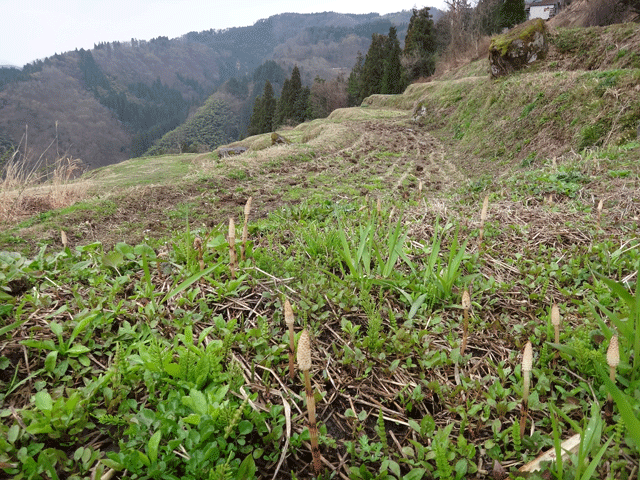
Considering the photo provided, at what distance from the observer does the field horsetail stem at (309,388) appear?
3.07 ft

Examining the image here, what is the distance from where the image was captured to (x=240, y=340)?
1636 mm

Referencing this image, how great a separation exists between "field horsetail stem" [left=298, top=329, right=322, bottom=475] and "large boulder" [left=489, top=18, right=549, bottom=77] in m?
14.5

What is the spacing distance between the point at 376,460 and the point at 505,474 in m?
0.43

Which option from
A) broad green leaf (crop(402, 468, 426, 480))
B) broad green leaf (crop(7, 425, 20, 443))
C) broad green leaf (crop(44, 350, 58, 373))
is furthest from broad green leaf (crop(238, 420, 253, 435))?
broad green leaf (crop(44, 350, 58, 373))

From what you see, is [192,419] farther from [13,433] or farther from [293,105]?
[293,105]

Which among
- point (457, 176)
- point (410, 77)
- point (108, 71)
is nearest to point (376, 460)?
point (457, 176)

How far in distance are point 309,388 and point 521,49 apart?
14806mm

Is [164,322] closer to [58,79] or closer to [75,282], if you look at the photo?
[75,282]

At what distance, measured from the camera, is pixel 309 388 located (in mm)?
1046

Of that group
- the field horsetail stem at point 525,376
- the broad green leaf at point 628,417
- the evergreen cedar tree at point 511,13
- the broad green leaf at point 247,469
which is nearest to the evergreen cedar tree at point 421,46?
the evergreen cedar tree at point 511,13

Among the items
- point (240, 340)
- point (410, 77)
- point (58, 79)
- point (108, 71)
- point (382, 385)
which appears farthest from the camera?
point (108, 71)

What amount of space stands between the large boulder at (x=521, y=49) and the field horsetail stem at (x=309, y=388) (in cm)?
1447

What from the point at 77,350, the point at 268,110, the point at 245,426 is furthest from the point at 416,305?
the point at 268,110

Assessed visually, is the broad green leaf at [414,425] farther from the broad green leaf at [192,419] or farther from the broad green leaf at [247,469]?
the broad green leaf at [192,419]
